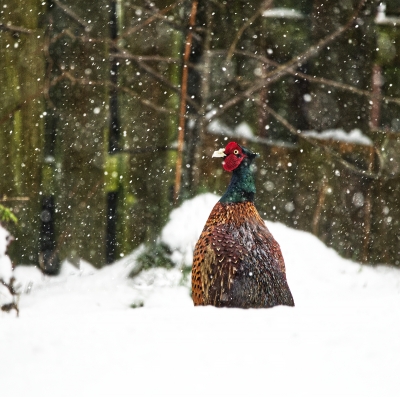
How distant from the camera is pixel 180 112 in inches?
195

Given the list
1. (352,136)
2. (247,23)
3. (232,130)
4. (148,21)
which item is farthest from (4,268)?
(352,136)

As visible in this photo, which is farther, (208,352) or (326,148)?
(326,148)

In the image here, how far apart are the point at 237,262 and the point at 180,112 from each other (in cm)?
208

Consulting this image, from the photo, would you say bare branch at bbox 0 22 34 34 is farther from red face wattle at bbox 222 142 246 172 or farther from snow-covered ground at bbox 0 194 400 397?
snow-covered ground at bbox 0 194 400 397

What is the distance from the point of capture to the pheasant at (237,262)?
3184 mm

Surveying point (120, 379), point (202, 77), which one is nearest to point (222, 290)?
point (120, 379)

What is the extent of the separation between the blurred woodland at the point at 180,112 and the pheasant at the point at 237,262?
5.43ft

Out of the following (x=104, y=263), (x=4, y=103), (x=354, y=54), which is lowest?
(x=104, y=263)

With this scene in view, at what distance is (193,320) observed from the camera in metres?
2.65

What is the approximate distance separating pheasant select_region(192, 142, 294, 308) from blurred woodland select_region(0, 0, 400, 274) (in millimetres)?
1655

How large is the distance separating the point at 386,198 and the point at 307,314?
260cm

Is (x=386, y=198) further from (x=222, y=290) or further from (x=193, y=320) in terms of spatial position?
(x=193, y=320)

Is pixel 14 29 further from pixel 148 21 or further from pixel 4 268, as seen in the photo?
pixel 4 268

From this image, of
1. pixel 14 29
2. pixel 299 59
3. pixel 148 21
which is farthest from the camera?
pixel 299 59
